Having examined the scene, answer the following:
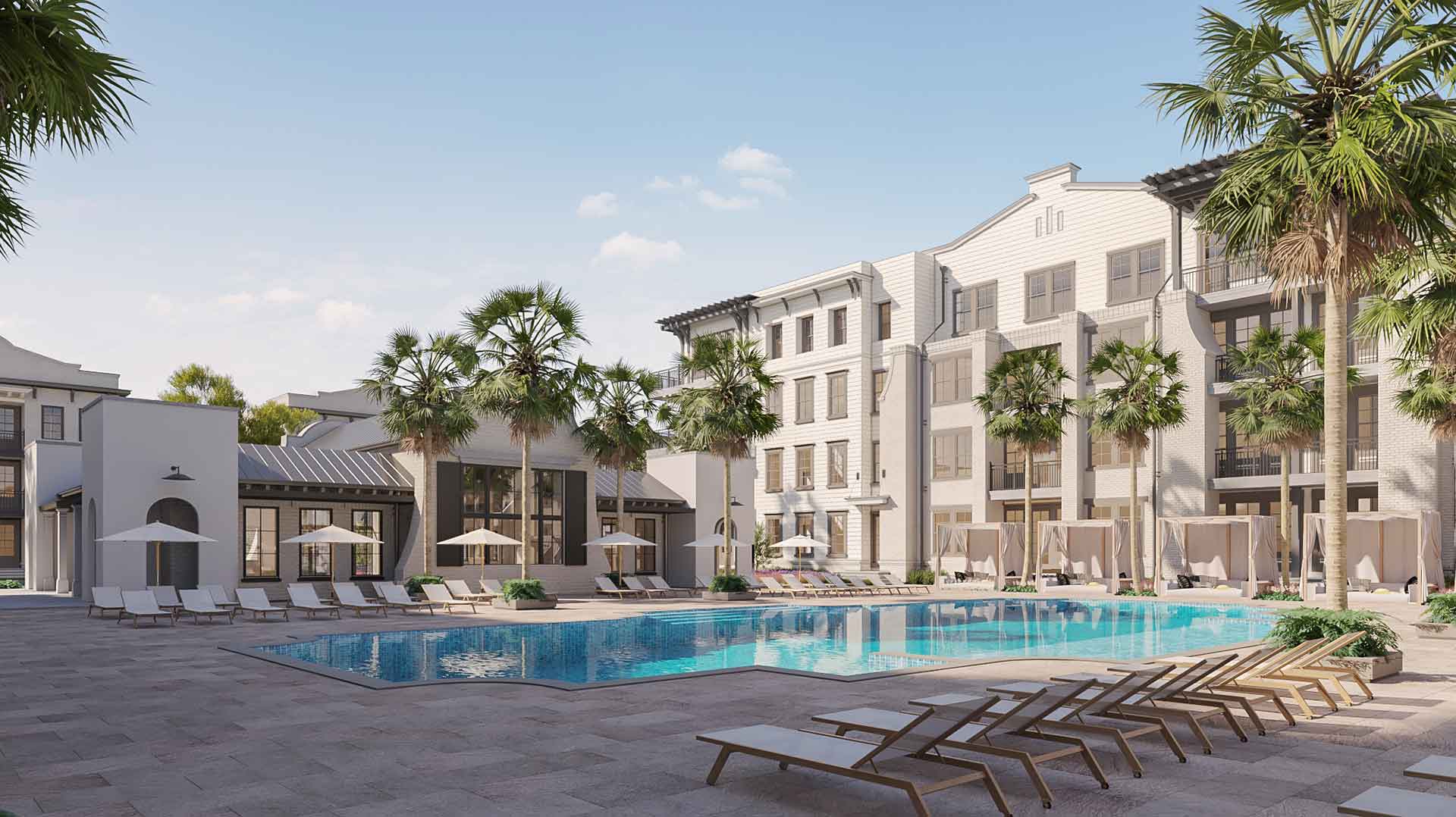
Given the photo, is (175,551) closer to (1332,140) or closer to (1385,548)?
(1332,140)

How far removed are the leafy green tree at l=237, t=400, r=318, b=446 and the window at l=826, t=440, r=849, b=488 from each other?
25.1 m

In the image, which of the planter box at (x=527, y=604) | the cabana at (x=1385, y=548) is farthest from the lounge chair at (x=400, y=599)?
the cabana at (x=1385, y=548)

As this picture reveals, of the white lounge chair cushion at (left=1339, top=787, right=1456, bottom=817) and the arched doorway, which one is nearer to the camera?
the white lounge chair cushion at (left=1339, top=787, right=1456, bottom=817)

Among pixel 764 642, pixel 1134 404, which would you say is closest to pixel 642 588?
pixel 764 642

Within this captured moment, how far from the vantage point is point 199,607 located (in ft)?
71.7

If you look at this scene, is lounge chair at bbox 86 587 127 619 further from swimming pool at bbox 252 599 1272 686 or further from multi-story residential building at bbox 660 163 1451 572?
multi-story residential building at bbox 660 163 1451 572

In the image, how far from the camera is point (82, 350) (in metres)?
46.7

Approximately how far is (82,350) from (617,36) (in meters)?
39.4

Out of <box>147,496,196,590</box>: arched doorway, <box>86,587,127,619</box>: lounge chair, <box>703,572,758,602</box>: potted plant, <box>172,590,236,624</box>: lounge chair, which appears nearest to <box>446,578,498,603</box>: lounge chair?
<box>172,590,236,624</box>: lounge chair

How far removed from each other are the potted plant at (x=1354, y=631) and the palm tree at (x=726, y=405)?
63.9 ft

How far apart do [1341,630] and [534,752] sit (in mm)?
9175

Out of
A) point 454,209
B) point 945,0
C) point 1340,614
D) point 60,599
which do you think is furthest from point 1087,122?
point 60,599

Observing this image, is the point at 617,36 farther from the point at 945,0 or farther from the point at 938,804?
the point at 938,804

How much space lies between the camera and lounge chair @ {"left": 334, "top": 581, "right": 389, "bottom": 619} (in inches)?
945
